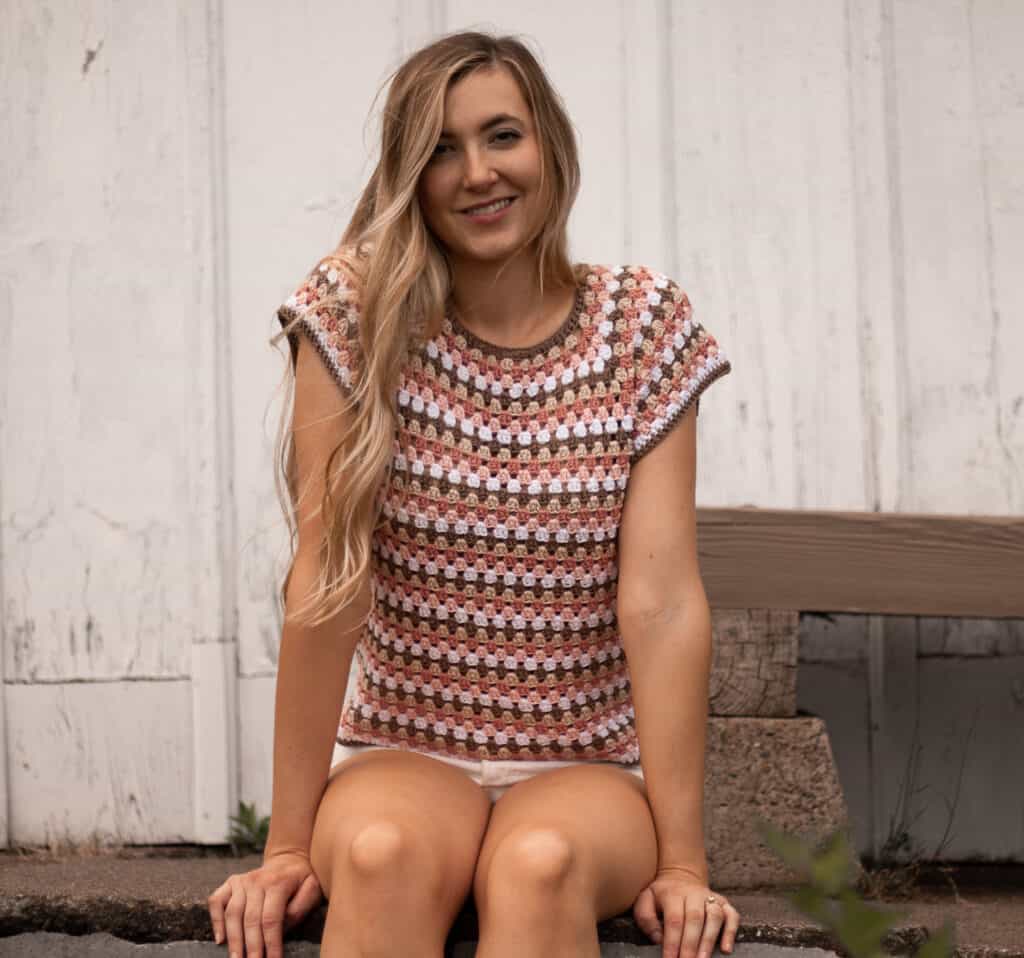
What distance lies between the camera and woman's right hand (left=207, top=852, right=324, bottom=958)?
5.82ft

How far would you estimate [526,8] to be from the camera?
10.1 feet

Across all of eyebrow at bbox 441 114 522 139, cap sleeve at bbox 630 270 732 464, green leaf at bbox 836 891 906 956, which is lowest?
green leaf at bbox 836 891 906 956

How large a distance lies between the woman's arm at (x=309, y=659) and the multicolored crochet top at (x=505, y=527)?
2.0 inches

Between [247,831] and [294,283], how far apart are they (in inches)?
43.2

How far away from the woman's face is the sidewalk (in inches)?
34.5

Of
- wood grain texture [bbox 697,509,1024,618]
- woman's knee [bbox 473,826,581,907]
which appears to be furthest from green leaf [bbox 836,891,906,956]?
wood grain texture [bbox 697,509,1024,618]

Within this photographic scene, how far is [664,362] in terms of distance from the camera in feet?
6.68

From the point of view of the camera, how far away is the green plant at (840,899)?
410 millimetres

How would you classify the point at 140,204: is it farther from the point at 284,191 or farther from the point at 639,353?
the point at 639,353

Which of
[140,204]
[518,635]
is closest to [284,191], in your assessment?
[140,204]

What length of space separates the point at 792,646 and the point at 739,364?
26.6 inches

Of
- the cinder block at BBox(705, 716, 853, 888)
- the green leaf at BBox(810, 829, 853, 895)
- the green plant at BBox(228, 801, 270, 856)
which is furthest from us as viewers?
the green plant at BBox(228, 801, 270, 856)

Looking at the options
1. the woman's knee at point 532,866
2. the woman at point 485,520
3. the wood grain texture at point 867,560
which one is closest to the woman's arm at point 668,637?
the woman at point 485,520

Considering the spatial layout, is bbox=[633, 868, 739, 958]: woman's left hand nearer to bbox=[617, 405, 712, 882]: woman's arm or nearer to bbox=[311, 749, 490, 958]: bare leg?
bbox=[617, 405, 712, 882]: woman's arm
